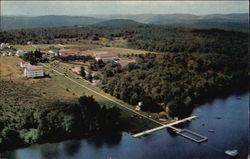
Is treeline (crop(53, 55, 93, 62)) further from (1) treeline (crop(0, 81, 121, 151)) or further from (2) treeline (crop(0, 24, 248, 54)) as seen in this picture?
(1) treeline (crop(0, 81, 121, 151))

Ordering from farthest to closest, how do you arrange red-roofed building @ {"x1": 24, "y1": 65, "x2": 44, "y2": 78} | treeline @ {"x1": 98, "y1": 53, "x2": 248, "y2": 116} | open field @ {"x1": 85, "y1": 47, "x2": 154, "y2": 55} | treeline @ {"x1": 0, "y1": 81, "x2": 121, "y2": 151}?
open field @ {"x1": 85, "y1": 47, "x2": 154, "y2": 55}, red-roofed building @ {"x1": 24, "y1": 65, "x2": 44, "y2": 78}, treeline @ {"x1": 98, "y1": 53, "x2": 248, "y2": 116}, treeline @ {"x1": 0, "y1": 81, "x2": 121, "y2": 151}

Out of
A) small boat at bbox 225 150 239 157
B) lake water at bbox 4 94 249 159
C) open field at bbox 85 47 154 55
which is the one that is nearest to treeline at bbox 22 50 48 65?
open field at bbox 85 47 154 55

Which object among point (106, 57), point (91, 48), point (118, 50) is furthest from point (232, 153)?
point (91, 48)

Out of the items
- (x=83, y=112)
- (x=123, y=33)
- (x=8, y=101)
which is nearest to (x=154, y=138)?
(x=83, y=112)

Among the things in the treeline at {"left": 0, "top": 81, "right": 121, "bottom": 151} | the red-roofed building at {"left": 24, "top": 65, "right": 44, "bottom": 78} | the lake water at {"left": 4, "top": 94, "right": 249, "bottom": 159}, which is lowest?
the lake water at {"left": 4, "top": 94, "right": 249, "bottom": 159}

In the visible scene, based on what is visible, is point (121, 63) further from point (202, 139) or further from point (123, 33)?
point (123, 33)
